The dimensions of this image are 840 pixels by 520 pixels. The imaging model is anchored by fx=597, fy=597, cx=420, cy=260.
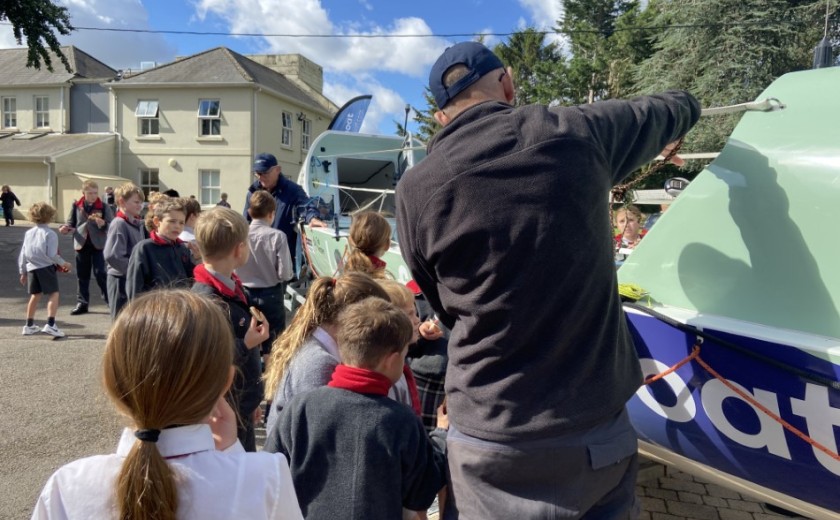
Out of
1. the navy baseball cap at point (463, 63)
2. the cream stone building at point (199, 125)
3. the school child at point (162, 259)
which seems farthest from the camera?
the cream stone building at point (199, 125)

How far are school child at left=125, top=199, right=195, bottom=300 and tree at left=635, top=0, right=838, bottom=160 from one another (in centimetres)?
1519

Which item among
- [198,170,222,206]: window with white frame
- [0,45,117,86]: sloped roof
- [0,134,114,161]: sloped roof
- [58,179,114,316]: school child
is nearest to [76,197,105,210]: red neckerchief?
[58,179,114,316]: school child

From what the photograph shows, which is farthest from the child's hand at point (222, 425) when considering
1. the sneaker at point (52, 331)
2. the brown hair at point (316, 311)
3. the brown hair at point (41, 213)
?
the sneaker at point (52, 331)

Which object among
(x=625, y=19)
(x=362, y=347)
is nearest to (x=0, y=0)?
(x=362, y=347)

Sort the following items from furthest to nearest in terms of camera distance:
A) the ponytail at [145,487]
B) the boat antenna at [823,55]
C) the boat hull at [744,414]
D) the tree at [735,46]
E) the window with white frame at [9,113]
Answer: the window with white frame at [9,113] < the tree at [735,46] < the boat antenna at [823,55] < the boat hull at [744,414] < the ponytail at [145,487]

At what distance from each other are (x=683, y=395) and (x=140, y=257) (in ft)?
11.3

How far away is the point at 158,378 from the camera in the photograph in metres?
1.25

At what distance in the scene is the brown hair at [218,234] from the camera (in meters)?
3.00

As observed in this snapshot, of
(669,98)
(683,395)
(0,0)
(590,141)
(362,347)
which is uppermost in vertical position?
(0,0)

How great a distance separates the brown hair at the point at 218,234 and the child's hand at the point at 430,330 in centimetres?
110

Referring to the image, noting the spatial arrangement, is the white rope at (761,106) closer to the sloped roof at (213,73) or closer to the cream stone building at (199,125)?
the cream stone building at (199,125)

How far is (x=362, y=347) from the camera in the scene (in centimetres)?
189

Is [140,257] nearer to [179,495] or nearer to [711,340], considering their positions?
[179,495]

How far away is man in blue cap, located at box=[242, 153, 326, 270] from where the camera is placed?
563 cm
